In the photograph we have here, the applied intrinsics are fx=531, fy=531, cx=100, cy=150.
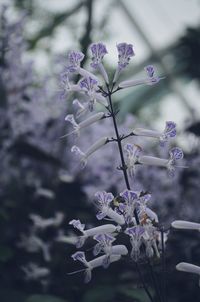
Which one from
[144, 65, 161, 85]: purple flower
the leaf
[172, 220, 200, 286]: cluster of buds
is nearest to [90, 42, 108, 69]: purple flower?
[144, 65, 161, 85]: purple flower

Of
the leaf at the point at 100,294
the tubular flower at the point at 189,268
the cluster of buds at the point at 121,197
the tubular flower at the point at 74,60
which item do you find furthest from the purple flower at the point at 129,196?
the leaf at the point at 100,294

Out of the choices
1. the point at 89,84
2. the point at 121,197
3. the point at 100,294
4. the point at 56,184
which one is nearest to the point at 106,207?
the point at 121,197

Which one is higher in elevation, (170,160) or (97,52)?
(97,52)

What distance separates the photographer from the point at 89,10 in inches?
111

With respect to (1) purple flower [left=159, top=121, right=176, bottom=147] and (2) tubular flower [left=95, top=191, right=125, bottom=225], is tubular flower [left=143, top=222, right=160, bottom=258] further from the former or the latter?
(1) purple flower [left=159, top=121, right=176, bottom=147]

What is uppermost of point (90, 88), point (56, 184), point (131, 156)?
point (56, 184)

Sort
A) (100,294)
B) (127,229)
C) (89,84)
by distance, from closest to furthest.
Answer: (127,229), (89,84), (100,294)

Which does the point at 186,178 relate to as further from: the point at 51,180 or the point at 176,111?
the point at 176,111

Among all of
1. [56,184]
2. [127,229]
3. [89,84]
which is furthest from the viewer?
[56,184]

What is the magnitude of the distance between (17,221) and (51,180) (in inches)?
16.0

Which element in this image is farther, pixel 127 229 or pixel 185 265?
pixel 185 265

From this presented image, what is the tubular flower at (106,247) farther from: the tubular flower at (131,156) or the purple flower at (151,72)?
the purple flower at (151,72)

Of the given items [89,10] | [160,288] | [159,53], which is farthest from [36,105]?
[159,53]

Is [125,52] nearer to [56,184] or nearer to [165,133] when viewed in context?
[165,133]
